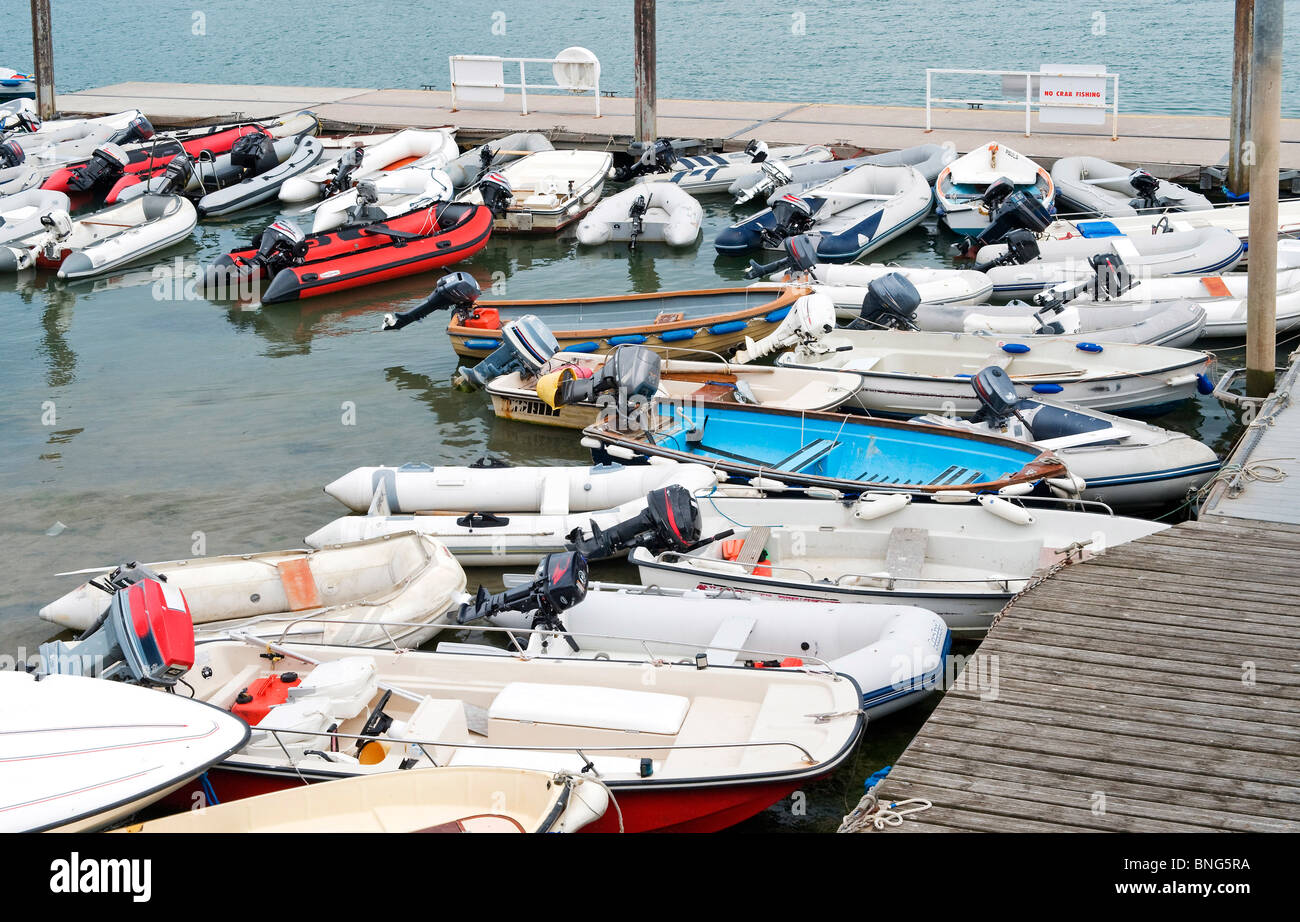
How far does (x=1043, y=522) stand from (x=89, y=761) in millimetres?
6159

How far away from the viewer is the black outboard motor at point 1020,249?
15383mm

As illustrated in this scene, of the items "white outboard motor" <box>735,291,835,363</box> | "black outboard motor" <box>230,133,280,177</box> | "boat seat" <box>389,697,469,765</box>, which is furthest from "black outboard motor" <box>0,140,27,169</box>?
"boat seat" <box>389,697,469,765</box>

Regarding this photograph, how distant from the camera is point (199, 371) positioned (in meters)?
14.9

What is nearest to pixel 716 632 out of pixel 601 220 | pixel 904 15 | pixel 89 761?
pixel 89 761

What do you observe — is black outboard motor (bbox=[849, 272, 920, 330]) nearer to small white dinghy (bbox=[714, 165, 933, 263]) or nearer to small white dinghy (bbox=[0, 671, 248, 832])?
small white dinghy (bbox=[714, 165, 933, 263])

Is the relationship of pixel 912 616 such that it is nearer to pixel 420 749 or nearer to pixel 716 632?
pixel 716 632

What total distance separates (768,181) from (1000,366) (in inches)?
325

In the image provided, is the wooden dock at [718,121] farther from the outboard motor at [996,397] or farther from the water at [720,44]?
the outboard motor at [996,397]

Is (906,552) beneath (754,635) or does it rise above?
above

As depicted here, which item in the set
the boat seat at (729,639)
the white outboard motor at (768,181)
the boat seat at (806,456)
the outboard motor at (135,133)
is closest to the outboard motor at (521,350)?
the boat seat at (806,456)

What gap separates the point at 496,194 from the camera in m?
19.2

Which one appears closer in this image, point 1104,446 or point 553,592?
point 553,592

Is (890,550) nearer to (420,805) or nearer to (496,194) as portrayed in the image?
(420,805)

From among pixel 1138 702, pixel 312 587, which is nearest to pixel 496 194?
pixel 312 587
